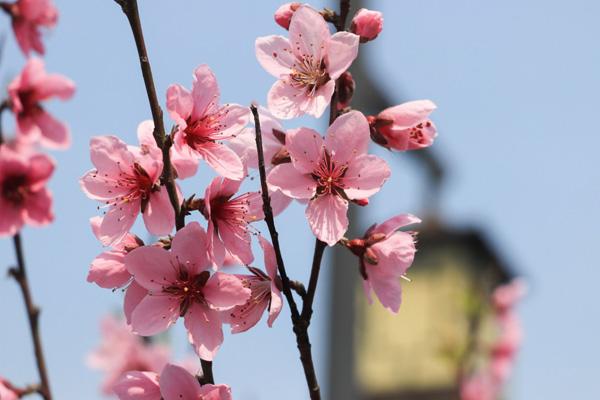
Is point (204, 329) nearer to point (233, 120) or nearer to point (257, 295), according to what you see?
point (257, 295)

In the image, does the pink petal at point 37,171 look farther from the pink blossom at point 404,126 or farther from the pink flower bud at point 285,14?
the pink blossom at point 404,126

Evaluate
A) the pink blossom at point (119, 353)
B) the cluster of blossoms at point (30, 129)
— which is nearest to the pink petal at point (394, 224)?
the cluster of blossoms at point (30, 129)

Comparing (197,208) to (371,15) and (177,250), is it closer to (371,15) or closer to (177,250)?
(177,250)

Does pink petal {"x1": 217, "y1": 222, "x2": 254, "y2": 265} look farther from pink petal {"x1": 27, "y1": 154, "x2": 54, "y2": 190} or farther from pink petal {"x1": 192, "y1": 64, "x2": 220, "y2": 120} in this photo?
pink petal {"x1": 27, "y1": 154, "x2": 54, "y2": 190}

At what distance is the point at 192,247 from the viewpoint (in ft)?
4.49

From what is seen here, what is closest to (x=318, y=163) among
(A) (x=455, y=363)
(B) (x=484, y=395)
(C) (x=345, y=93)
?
(C) (x=345, y=93)

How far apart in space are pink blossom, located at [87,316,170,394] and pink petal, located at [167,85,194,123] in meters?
2.27

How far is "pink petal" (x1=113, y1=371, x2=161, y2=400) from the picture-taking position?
1.37 meters

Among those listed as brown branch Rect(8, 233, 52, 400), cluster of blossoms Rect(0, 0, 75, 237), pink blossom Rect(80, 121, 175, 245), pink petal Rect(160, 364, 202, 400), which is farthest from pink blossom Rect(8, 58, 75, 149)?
pink petal Rect(160, 364, 202, 400)

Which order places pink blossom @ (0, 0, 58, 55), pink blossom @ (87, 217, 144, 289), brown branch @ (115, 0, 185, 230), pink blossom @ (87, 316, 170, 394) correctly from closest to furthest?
1. brown branch @ (115, 0, 185, 230)
2. pink blossom @ (87, 217, 144, 289)
3. pink blossom @ (0, 0, 58, 55)
4. pink blossom @ (87, 316, 170, 394)

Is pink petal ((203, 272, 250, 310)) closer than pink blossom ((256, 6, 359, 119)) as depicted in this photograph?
Yes

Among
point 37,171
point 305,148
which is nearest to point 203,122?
point 305,148

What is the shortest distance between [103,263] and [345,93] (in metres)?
0.42

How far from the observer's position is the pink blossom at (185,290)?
136cm
